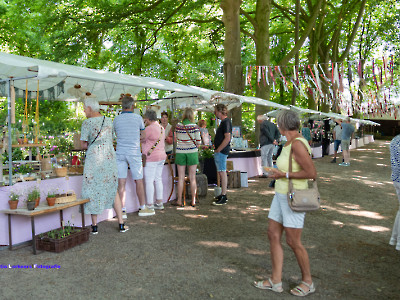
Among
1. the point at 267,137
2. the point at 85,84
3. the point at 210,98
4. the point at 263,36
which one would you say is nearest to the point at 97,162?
the point at 210,98

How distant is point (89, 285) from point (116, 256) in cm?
79

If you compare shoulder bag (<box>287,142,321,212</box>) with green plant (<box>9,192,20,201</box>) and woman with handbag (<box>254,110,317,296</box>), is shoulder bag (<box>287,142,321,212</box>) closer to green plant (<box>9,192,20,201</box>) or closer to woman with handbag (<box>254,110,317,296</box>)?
woman with handbag (<box>254,110,317,296</box>)

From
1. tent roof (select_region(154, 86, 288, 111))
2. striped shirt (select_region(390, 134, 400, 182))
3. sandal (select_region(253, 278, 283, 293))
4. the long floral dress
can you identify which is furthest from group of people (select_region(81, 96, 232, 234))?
striped shirt (select_region(390, 134, 400, 182))

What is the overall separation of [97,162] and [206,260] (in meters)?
1.87

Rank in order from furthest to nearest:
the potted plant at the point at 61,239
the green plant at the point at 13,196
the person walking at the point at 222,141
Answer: the person walking at the point at 222,141, the green plant at the point at 13,196, the potted plant at the point at 61,239

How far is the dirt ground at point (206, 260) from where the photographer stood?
343cm

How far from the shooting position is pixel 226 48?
41.1ft

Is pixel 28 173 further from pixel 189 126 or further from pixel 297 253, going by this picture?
pixel 297 253

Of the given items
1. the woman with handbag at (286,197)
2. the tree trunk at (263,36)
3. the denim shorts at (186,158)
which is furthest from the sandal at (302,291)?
the tree trunk at (263,36)

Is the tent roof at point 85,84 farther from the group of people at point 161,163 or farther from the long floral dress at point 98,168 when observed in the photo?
the long floral dress at point 98,168

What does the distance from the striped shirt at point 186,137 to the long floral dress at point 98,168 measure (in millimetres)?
1718

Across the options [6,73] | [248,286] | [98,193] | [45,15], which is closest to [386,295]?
[248,286]

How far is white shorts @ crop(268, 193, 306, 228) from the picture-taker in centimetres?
319

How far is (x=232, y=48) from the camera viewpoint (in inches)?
486
